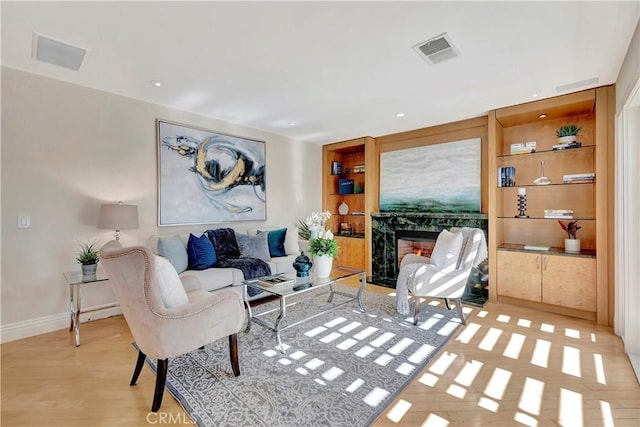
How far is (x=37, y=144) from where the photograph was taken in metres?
2.84

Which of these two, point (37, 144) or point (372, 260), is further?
point (372, 260)

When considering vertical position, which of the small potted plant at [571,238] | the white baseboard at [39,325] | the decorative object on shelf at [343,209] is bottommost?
the white baseboard at [39,325]

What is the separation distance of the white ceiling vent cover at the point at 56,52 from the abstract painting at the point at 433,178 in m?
4.29

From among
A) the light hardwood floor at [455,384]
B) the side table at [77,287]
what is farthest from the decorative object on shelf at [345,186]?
the side table at [77,287]

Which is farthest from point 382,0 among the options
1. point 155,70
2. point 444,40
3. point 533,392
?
point 533,392

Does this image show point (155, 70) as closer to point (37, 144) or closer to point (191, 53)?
point (191, 53)

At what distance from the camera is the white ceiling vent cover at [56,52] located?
2.27 m

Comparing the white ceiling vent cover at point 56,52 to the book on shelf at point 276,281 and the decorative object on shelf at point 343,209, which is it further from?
the decorative object on shelf at point 343,209

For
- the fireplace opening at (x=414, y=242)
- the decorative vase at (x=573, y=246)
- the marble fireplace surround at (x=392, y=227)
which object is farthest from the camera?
the fireplace opening at (x=414, y=242)

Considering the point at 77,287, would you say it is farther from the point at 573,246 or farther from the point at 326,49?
the point at 573,246

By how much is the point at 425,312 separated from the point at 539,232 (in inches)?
76.6

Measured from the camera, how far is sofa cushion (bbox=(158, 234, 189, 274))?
3.26 metres

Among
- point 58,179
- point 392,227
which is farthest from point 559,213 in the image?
point 58,179

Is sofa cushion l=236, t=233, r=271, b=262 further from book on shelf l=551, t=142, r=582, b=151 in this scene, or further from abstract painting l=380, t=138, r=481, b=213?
book on shelf l=551, t=142, r=582, b=151
